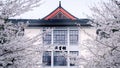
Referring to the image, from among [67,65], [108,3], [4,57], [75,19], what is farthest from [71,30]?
[4,57]

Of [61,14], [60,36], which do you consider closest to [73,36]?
[60,36]

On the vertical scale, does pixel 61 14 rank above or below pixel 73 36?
above

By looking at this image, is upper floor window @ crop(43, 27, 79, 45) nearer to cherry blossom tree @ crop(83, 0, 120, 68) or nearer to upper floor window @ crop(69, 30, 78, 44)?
upper floor window @ crop(69, 30, 78, 44)

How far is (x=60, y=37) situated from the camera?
918 inches

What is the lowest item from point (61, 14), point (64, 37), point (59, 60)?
point (59, 60)

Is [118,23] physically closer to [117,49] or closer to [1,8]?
[117,49]

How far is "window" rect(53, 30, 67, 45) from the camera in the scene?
23312 millimetres

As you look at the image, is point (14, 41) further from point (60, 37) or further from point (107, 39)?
point (60, 37)

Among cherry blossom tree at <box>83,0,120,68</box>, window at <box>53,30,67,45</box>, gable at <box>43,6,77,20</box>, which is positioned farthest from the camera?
window at <box>53,30,67,45</box>

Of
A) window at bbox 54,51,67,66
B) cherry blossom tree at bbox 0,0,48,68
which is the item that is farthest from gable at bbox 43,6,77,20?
cherry blossom tree at bbox 0,0,48,68

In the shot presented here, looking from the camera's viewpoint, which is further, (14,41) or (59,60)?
(59,60)

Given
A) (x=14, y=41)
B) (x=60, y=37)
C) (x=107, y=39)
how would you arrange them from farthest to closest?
(x=60, y=37), (x=107, y=39), (x=14, y=41)

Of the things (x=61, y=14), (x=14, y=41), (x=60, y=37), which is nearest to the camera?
(x=14, y=41)

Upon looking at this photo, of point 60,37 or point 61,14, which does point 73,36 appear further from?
point 61,14
